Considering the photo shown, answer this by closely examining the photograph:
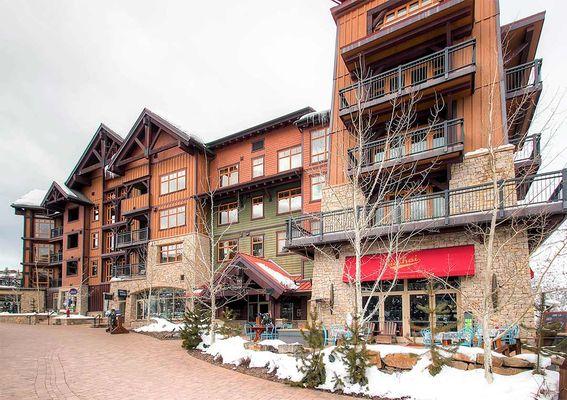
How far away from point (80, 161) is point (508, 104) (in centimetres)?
3741

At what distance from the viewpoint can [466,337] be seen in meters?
13.0

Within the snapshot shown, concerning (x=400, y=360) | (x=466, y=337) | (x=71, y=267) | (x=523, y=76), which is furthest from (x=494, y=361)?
(x=71, y=267)

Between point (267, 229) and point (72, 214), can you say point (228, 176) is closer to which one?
point (267, 229)

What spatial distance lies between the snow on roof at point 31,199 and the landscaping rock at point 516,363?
179 feet

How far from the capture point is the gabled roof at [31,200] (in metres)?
51.2

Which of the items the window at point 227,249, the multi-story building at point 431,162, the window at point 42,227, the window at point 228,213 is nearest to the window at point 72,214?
the window at point 42,227

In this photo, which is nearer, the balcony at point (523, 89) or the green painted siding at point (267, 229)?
the balcony at point (523, 89)

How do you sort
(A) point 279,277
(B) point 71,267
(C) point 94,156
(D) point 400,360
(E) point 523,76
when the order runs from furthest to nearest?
(B) point 71,267 → (C) point 94,156 → (A) point 279,277 → (E) point 523,76 → (D) point 400,360

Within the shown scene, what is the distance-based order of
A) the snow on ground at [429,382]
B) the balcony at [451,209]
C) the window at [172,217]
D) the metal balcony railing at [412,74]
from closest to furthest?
the snow on ground at [429,382]
the balcony at [451,209]
the metal balcony railing at [412,74]
the window at [172,217]

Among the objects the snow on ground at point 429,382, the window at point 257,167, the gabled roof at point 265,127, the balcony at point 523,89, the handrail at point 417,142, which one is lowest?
the snow on ground at point 429,382

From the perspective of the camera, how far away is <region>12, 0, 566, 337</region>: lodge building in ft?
49.2

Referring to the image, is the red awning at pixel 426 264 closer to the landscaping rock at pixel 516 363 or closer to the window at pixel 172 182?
the landscaping rock at pixel 516 363

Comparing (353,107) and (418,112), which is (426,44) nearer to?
(418,112)

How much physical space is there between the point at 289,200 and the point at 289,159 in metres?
2.57
